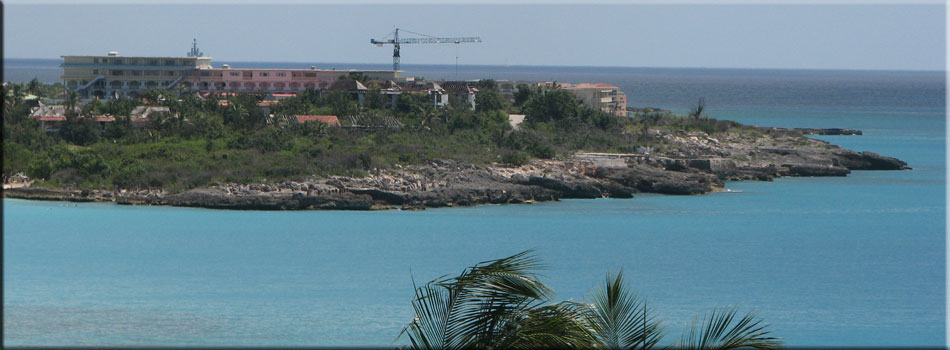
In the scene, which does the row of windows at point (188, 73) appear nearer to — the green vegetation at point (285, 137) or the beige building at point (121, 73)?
the beige building at point (121, 73)

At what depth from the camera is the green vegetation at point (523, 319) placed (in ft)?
13.8

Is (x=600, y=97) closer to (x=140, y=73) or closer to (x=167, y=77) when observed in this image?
(x=167, y=77)

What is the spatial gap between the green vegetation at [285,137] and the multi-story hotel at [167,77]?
2788 millimetres

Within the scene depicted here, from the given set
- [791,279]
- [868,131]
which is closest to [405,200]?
[791,279]

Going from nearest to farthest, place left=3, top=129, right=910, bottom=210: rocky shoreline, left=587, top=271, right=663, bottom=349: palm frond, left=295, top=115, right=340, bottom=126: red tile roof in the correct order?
1. left=587, top=271, right=663, bottom=349: palm frond
2. left=3, top=129, right=910, bottom=210: rocky shoreline
3. left=295, top=115, right=340, bottom=126: red tile roof

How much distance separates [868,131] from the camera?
45000 millimetres

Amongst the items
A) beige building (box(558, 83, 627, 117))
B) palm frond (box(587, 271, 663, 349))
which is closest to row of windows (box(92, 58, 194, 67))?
beige building (box(558, 83, 627, 117))

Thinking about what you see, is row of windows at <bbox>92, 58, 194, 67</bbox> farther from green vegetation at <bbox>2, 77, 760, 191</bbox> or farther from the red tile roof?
the red tile roof

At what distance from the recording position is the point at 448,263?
17.3 metres

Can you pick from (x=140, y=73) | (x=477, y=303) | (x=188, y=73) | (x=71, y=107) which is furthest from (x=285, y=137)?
(x=477, y=303)

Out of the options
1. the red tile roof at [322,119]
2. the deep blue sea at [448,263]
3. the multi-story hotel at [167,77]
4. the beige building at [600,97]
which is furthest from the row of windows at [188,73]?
the deep blue sea at [448,263]

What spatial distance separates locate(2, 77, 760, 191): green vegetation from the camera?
23844 millimetres

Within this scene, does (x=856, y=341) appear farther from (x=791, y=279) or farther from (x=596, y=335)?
(x=596, y=335)

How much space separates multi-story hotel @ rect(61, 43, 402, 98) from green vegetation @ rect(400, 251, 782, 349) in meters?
34.3
